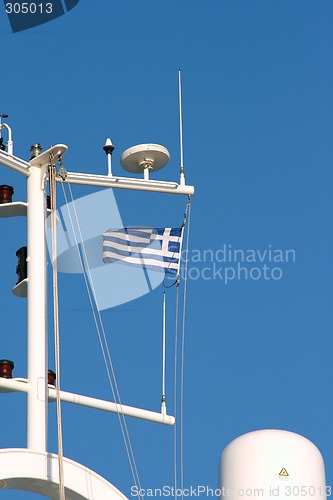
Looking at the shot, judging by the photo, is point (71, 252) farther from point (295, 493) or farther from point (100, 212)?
point (295, 493)

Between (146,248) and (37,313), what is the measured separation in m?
2.57

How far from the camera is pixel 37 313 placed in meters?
17.3

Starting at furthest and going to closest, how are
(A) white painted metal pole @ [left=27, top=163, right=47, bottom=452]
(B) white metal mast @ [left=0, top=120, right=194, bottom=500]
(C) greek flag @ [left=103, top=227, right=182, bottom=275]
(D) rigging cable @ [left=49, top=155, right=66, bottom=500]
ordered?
1. (C) greek flag @ [left=103, top=227, right=182, bottom=275]
2. (A) white painted metal pole @ [left=27, top=163, right=47, bottom=452]
3. (B) white metal mast @ [left=0, top=120, right=194, bottom=500]
4. (D) rigging cable @ [left=49, top=155, right=66, bottom=500]

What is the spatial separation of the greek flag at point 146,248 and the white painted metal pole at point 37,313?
1.72 m

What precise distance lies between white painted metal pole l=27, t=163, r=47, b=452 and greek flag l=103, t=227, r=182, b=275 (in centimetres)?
172

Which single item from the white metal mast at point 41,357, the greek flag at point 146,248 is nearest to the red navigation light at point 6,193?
the white metal mast at point 41,357

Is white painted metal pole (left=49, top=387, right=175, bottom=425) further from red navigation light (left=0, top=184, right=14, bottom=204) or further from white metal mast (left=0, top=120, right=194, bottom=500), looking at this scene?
red navigation light (left=0, top=184, right=14, bottom=204)

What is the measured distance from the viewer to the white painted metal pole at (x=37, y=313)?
16.7 meters

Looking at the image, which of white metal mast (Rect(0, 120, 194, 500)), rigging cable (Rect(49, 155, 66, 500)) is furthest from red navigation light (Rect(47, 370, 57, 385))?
rigging cable (Rect(49, 155, 66, 500))

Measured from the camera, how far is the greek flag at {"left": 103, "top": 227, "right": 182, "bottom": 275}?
1950 cm

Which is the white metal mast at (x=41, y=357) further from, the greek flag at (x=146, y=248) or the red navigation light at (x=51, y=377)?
the greek flag at (x=146, y=248)

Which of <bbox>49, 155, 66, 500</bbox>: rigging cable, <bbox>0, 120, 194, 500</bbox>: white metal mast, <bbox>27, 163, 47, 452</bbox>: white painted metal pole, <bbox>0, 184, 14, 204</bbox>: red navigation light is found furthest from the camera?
<bbox>0, 184, 14, 204</bbox>: red navigation light

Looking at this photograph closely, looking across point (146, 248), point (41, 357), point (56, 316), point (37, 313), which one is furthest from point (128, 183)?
point (56, 316)

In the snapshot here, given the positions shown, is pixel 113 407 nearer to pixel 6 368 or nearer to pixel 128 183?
pixel 6 368
